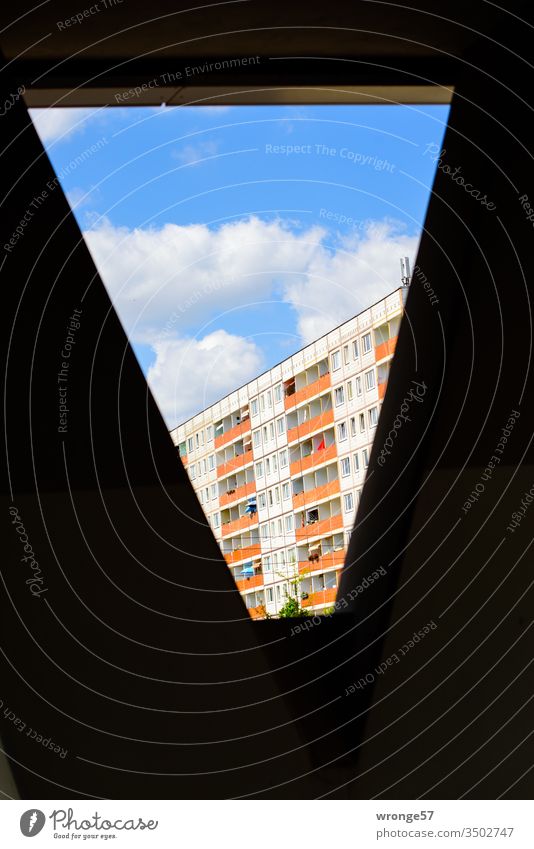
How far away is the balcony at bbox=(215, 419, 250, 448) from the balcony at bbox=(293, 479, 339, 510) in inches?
88.4

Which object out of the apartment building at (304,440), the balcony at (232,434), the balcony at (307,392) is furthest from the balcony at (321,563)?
the balcony at (307,392)

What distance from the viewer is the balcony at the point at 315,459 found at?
1612 cm

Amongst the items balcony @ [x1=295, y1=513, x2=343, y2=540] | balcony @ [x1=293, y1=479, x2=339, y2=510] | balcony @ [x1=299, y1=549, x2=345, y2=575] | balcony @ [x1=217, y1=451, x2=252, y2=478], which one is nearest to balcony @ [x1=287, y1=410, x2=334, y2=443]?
balcony @ [x1=217, y1=451, x2=252, y2=478]

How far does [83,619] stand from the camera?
390 cm

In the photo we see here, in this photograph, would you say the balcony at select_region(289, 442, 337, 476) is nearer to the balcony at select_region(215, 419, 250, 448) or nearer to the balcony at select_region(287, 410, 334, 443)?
the balcony at select_region(287, 410, 334, 443)

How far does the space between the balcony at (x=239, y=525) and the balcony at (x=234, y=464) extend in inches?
117

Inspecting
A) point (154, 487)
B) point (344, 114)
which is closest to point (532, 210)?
point (344, 114)

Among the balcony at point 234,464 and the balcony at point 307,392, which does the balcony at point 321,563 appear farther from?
the balcony at point 307,392

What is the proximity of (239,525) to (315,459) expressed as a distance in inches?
300

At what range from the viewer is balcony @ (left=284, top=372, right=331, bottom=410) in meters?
14.9

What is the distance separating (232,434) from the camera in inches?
623

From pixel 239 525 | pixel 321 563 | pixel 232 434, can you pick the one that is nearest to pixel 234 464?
pixel 232 434

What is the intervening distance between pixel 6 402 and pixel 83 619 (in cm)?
92
